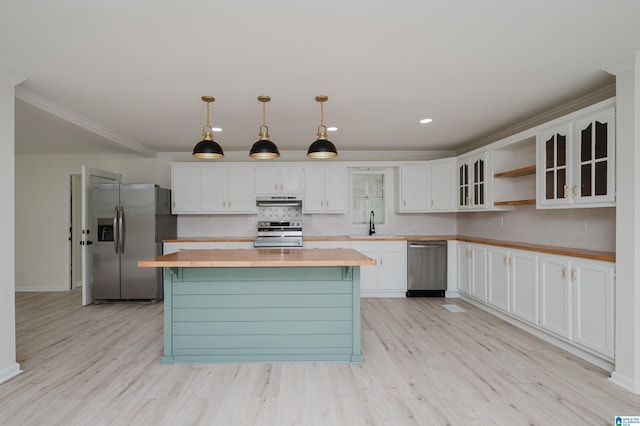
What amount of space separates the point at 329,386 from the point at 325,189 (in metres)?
3.56

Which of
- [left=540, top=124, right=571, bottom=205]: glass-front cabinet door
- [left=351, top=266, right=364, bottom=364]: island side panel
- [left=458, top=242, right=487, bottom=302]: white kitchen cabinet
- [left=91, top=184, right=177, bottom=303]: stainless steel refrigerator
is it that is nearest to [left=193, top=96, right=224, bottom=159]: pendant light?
[left=351, top=266, right=364, bottom=364]: island side panel

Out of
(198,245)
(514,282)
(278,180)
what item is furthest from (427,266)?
(198,245)

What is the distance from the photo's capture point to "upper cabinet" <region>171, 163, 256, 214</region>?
555 centimetres

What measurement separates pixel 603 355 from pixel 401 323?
1.85 metres

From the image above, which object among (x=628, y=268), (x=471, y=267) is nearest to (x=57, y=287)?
(x=471, y=267)

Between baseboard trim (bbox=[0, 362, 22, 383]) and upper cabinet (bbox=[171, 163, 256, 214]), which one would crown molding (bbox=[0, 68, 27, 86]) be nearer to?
baseboard trim (bbox=[0, 362, 22, 383])

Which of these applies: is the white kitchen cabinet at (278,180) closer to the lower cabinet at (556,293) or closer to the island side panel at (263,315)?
the island side panel at (263,315)

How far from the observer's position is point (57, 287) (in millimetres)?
5906

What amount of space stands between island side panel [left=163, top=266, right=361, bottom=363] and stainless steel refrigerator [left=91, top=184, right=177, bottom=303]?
2.37 meters

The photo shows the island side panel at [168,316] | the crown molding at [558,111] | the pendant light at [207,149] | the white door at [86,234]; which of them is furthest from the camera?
the white door at [86,234]

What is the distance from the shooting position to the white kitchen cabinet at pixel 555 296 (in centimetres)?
303

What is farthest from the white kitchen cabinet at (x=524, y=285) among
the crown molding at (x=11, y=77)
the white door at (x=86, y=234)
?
the white door at (x=86, y=234)

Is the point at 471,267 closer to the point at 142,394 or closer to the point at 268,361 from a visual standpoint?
the point at 268,361

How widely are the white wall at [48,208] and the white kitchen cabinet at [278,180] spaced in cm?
176
